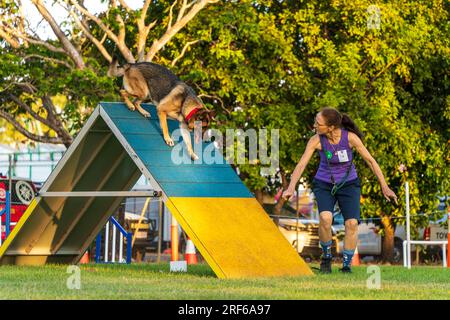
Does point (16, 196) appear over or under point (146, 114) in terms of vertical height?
under

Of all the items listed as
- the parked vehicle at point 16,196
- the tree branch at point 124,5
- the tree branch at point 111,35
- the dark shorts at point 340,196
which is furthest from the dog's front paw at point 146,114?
the tree branch at point 124,5

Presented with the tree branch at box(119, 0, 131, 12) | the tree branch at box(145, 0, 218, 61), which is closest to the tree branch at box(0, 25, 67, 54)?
the tree branch at box(119, 0, 131, 12)

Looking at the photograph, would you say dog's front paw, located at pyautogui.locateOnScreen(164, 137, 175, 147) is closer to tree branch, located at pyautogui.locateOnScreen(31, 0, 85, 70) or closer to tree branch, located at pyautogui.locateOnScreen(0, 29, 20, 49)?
tree branch, located at pyautogui.locateOnScreen(31, 0, 85, 70)

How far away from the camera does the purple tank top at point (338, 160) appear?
33.3 ft

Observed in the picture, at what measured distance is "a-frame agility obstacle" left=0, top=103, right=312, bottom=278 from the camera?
9.72 meters

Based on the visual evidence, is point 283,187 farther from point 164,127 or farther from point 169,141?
point 169,141

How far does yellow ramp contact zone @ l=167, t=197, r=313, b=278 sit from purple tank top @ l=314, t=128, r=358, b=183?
80 cm

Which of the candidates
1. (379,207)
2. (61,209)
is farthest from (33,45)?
(61,209)

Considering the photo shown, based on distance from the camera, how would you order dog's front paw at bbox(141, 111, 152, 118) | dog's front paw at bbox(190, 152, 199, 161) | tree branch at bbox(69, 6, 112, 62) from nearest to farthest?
dog's front paw at bbox(190, 152, 199, 161)
dog's front paw at bbox(141, 111, 152, 118)
tree branch at bbox(69, 6, 112, 62)

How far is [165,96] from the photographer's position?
454 inches

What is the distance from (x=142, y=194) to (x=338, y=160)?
2.03 meters

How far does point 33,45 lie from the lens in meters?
22.0

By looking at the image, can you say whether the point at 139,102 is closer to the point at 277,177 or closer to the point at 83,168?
the point at 83,168

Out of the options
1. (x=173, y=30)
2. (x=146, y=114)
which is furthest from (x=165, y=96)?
(x=173, y=30)
